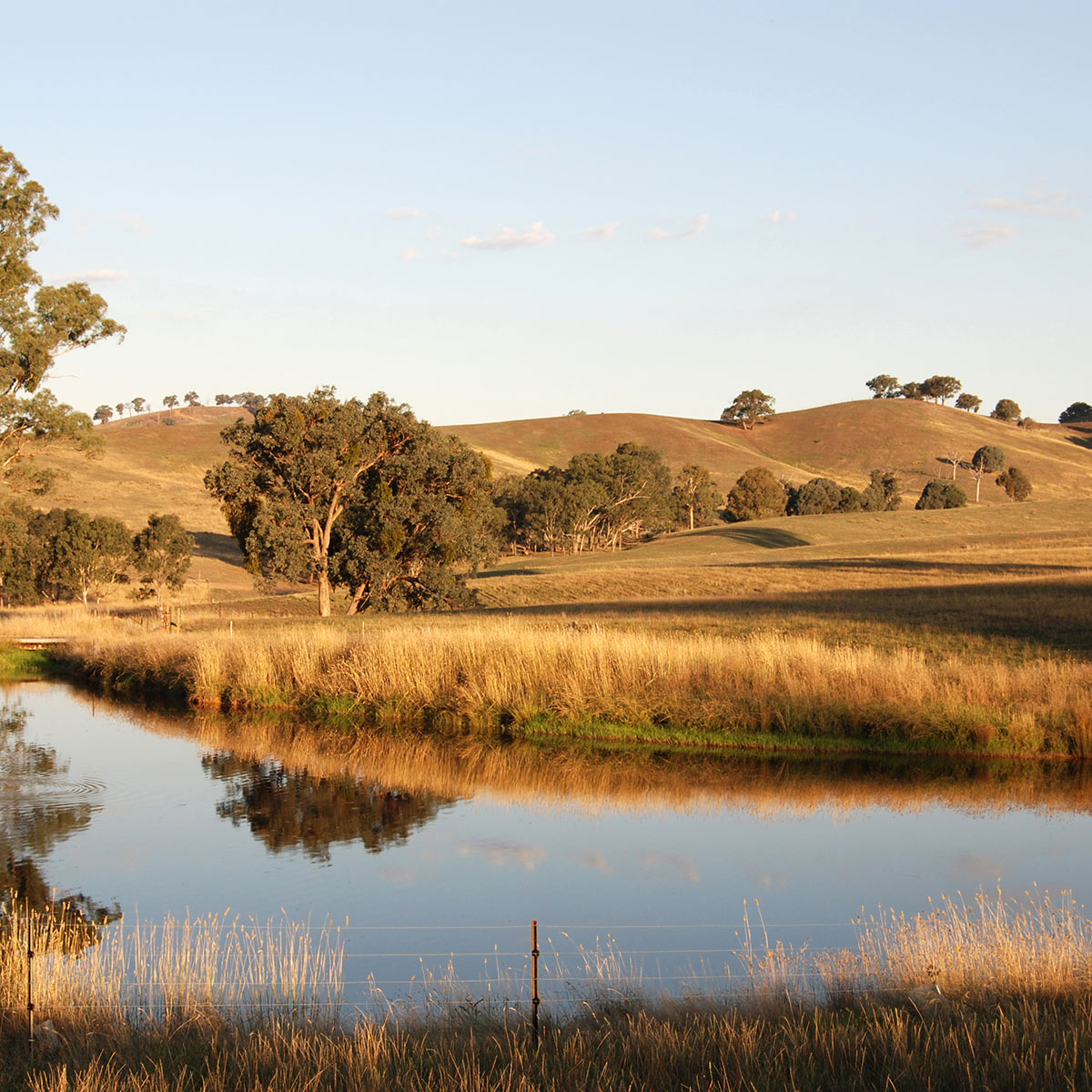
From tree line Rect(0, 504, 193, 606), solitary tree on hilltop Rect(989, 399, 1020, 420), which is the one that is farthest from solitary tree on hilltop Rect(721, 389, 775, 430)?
tree line Rect(0, 504, 193, 606)

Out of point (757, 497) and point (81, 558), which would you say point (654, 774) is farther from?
point (757, 497)

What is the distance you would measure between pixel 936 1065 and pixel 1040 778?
38.7 ft

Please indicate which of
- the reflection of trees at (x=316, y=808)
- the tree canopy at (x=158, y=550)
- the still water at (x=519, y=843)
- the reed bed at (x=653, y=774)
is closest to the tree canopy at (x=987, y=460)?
the tree canopy at (x=158, y=550)

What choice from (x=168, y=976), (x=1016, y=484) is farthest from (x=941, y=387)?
(x=168, y=976)

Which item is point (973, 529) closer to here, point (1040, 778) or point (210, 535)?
point (210, 535)

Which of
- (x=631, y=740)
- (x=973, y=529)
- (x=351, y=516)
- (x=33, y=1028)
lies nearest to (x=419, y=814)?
(x=631, y=740)

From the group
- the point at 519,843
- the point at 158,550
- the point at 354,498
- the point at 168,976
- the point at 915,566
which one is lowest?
the point at 519,843

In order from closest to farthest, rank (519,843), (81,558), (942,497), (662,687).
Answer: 1. (519,843)
2. (662,687)
3. (81,558)
4. (942,497)

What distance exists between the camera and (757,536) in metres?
76.7

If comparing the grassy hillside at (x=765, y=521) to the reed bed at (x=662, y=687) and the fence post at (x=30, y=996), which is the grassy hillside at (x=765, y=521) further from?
the fence post at (x=30, y=996)

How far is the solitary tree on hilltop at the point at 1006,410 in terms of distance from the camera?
181 m

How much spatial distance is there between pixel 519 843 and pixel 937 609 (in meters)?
20.4

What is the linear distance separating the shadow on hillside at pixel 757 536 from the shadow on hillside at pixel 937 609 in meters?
34.2

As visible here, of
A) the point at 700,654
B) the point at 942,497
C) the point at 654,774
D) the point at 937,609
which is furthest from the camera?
the point at 942,497
